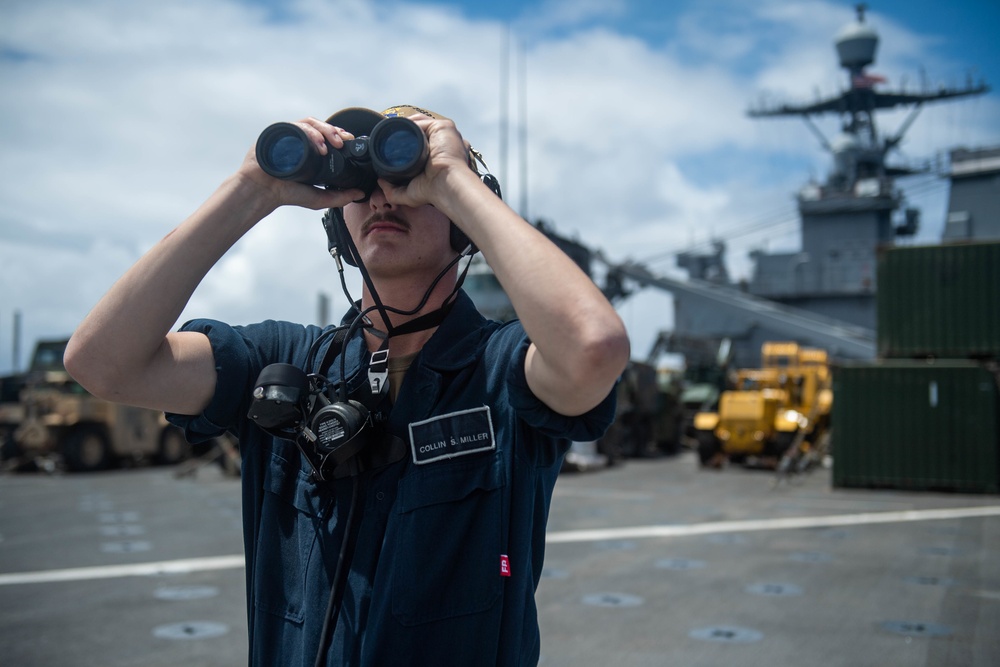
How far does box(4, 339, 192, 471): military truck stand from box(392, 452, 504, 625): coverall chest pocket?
1957cm

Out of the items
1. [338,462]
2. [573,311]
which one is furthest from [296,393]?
[573,311]

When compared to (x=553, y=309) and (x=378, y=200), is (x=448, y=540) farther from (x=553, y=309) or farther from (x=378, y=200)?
(x=378, y=200)

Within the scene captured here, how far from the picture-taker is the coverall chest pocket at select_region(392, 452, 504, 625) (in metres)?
1.61

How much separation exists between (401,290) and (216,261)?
395mm

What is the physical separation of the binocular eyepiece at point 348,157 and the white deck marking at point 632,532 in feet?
23.0

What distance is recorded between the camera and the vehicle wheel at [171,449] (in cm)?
2223

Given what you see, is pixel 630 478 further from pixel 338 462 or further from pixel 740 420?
pixel 338 462

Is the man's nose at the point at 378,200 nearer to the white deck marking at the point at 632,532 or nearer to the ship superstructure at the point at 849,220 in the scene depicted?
the white deck marking at the point at 632,532

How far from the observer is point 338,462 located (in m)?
1.68

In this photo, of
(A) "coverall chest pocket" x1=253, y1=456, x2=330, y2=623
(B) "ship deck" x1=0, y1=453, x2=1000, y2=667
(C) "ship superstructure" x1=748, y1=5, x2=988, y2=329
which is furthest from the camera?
(C) "ship superstructure" x1=748, y1=5, x2=988, y2=329

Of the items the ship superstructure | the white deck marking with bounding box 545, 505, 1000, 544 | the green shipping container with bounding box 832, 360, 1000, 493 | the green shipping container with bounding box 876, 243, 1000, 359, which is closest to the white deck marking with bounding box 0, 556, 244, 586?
the white deck marking with bounding box 545, 505, 1000, 544

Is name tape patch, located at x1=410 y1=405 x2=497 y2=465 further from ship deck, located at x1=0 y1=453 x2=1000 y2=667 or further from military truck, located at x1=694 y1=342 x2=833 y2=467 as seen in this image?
military truck, located at x1=694 y1=342 x2=833 y2=467

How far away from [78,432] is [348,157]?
2120cm

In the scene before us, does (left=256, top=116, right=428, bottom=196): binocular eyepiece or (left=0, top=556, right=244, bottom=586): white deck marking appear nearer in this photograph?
(left=256, top=116, right=428, bottom=196): binocular eyepiece
